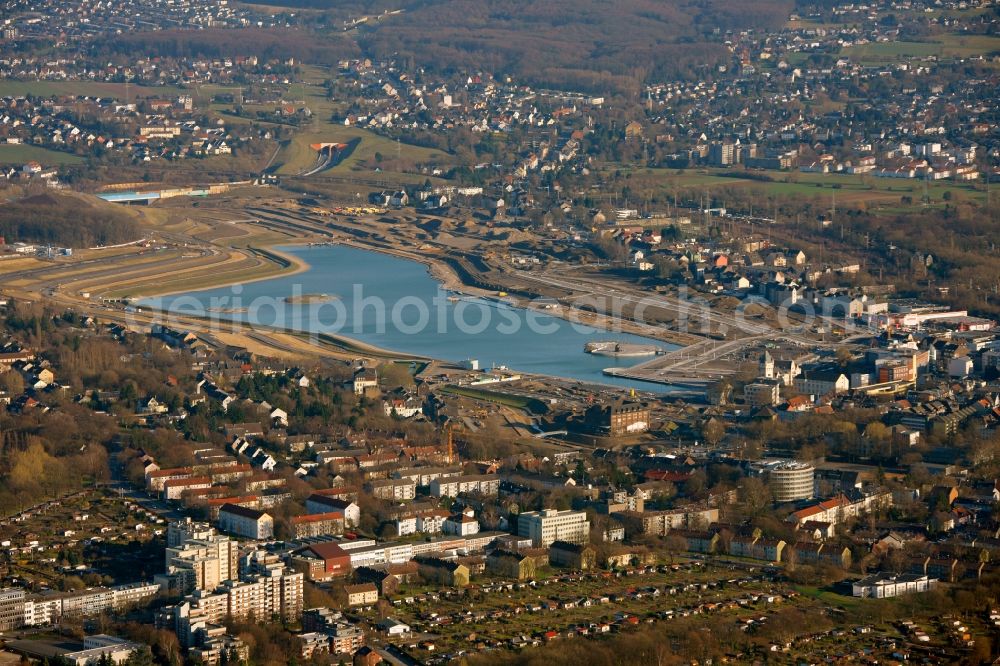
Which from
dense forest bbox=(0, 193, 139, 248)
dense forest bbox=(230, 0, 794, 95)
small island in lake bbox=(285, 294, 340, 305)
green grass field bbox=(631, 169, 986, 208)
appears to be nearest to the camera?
small island in lake bbox=(285, 294, 340, 305)

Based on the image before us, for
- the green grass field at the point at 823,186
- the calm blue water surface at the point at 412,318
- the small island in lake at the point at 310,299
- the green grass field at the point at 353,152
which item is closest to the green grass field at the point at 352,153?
the green grass field at the point at 353,152

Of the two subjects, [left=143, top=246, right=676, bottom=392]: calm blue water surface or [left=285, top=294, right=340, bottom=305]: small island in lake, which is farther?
[left=285, top=294, right=340, bottom=305]: small island in lake

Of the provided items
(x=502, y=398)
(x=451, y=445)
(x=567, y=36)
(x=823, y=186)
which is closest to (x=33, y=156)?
(x=823, y=186)

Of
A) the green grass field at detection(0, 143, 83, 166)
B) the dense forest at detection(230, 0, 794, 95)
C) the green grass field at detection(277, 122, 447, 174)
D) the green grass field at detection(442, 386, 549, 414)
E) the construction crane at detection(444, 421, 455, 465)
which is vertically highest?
the dense forest at detection(230, 0, 794, 95)

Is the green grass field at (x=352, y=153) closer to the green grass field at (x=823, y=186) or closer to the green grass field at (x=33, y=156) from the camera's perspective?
the green grass field at (x=33, y=156)

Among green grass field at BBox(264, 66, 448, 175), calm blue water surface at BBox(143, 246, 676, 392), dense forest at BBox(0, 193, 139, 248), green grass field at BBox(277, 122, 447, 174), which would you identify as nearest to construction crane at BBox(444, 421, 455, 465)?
calm blue water surface at BBox(143, 246, 676, 392)

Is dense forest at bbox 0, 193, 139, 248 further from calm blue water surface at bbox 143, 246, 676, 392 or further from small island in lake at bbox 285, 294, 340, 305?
small island in lake at bbox 285, 294, 340, 305
